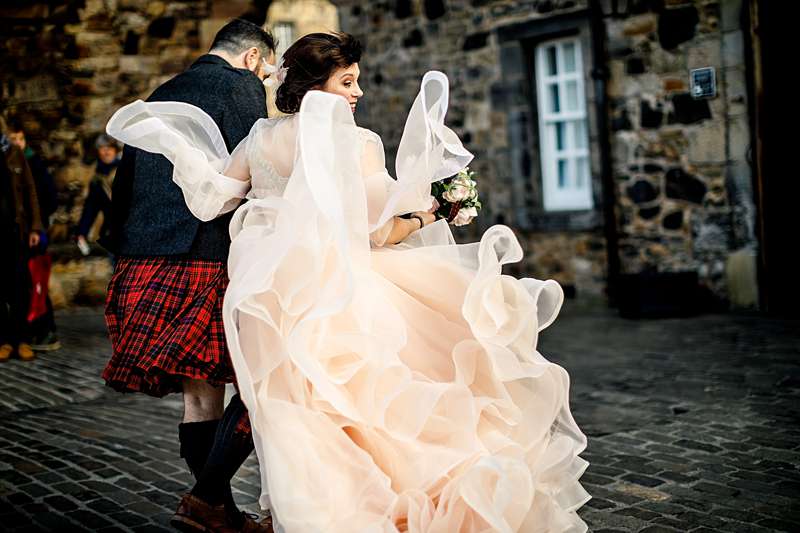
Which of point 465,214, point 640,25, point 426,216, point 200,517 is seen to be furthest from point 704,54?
point 200,517

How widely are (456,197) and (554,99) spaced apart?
8695 mm

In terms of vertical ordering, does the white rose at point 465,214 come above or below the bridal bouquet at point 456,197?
below

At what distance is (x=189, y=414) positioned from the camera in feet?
12.4

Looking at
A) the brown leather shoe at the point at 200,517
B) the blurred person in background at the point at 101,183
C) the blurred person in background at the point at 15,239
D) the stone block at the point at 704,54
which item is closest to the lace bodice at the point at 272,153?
the brown leather shoe at the point at 200,517

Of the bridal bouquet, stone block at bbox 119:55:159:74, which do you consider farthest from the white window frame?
the bridal bouquet

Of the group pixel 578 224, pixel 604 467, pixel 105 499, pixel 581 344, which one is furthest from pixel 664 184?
pixel 105 499

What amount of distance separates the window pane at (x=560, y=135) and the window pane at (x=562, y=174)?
6.0 inches

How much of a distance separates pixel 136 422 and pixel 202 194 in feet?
9.86

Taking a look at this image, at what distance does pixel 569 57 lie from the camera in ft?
38.9

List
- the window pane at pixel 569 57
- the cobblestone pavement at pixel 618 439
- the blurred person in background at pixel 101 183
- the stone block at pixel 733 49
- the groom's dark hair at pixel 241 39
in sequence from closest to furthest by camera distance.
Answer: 1. the groom's dark hair at pixel 241 39
2. the cobblestone pavement at pixel 618 439
3. the blurred person in background at pixel 101 183
4. the stone block at pixel 733 49
5. the window pane at pixel 569 57

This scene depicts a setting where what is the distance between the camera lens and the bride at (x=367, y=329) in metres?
3.18

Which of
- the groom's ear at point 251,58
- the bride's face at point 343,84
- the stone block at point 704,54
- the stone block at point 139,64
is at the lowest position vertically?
the bride's face at point 343,84

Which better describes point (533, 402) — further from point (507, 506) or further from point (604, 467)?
point (604, 467)

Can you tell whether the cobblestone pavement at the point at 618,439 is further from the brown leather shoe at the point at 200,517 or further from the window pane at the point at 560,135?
the window pane at the point at 560,135
